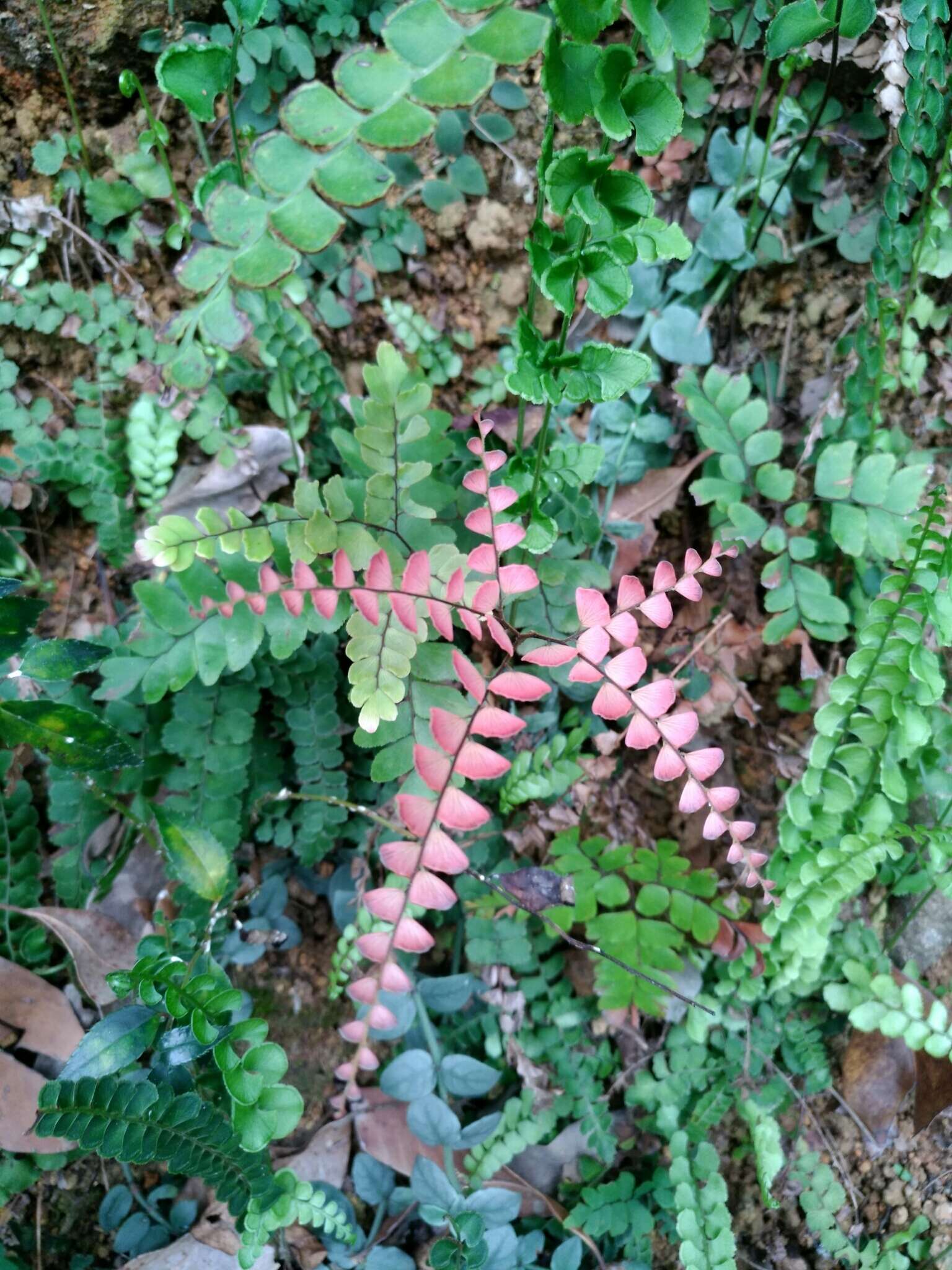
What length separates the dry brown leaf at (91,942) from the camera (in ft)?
5.43

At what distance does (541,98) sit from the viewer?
1.91 metres

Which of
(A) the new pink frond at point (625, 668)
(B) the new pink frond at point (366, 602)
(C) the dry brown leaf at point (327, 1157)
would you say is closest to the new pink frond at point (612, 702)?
(A) the new pink frond at point (625, 668)

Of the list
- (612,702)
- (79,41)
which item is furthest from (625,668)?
(79,41)

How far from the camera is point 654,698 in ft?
3.86

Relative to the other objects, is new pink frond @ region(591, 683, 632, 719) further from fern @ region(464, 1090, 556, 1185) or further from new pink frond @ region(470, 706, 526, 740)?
fern @ region(464, 1090, 556, 1185)

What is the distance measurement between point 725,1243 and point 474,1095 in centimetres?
51

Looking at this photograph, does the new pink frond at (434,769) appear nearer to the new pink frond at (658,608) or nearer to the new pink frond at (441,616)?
the new pink frond at (441,616)

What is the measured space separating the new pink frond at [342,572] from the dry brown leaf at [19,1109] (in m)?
1.12

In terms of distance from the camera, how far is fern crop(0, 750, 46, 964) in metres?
1.71

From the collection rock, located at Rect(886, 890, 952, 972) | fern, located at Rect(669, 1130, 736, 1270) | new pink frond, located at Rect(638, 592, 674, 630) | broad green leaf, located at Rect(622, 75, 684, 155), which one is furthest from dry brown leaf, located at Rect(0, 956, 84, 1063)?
broad green leaf, located at Rect(622, 75, 684, 155)

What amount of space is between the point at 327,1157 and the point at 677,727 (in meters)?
1.21

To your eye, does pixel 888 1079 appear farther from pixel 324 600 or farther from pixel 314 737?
pixel 324 600

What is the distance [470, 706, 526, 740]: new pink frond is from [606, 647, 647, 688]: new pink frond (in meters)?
0.16

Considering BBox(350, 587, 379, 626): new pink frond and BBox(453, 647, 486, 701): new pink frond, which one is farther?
BBox(350, 587, 379, 626): new pink frond
